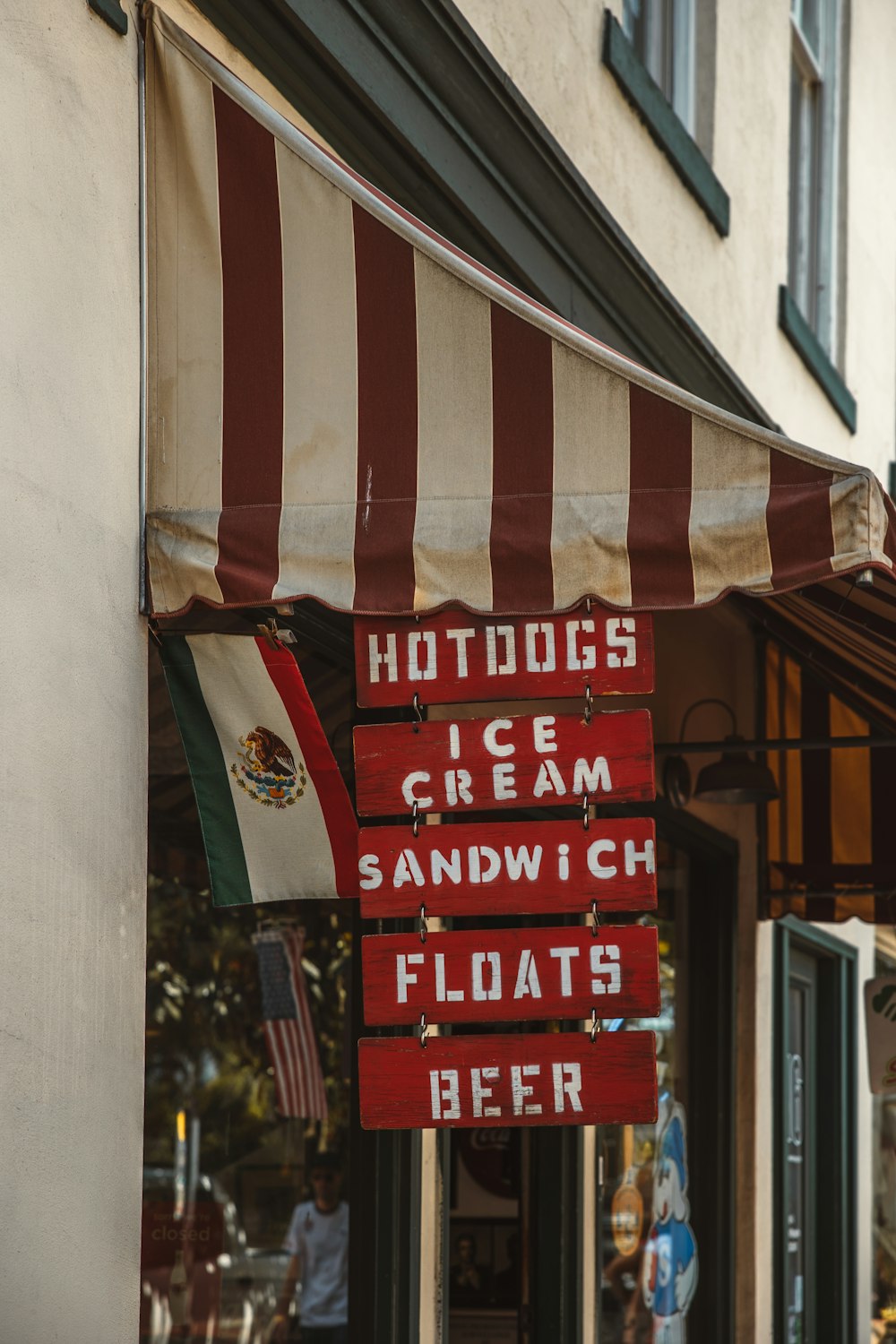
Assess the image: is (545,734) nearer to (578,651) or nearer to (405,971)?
(578,651)

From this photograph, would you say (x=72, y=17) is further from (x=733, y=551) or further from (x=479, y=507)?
(x=733, y=551)

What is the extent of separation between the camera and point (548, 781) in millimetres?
4141

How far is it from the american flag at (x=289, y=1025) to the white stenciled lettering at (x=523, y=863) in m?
5.94

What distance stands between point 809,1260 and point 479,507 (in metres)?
7.76

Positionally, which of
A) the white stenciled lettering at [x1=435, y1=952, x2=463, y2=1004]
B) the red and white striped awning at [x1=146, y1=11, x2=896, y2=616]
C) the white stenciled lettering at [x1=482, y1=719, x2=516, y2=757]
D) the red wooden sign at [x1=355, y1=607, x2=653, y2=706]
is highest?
the red and white striped awning at [x1=146, y1=11, x2=896, y2=616]

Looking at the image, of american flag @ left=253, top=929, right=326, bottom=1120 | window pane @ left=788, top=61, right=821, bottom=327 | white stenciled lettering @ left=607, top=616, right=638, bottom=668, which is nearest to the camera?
white stenciled lettering @ left=607, top=616, right=638, bottom=668

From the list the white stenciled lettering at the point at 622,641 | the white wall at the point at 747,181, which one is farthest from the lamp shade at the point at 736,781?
the white stenciled lettering at the point at 622,641

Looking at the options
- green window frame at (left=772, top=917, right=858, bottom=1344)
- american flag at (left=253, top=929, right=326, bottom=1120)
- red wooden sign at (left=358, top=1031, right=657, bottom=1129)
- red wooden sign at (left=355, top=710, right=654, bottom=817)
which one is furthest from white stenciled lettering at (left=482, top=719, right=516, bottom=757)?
green window frame at (left=772, top=917, right=858, bottom=1344)

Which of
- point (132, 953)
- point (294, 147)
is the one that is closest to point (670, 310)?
point (294, 147)

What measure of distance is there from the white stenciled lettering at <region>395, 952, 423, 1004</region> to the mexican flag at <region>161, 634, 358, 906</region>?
7.7 inches

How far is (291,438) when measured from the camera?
4.35m

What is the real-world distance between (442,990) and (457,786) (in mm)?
476

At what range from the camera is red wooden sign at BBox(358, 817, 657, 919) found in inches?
161

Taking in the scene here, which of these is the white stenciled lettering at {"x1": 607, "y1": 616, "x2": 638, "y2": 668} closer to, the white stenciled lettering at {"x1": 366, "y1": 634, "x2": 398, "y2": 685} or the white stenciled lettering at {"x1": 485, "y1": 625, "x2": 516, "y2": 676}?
the white stenciled lettering at {"x1": 485, "y1": 625, "x2": 516, "y2": 676}
